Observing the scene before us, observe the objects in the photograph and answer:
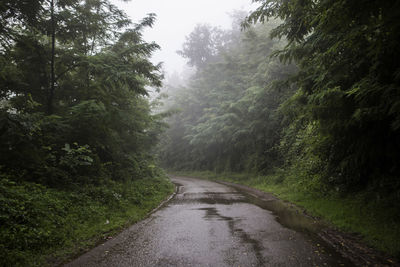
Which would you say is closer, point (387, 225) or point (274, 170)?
point (387, 225)

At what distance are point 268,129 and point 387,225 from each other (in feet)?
47.5

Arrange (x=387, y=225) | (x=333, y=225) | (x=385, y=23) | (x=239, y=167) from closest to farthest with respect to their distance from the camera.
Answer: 1. (x=385, y=23)
2. (x=387, y=225)
3. (x=333, y=225)
4. (x=239, y=167)

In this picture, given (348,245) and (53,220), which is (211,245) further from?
(53,220)

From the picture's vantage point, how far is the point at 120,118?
1112 cm

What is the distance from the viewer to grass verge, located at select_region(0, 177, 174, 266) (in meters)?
4.67

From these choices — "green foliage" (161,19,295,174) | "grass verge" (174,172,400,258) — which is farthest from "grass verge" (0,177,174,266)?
"green foliage" (161,19,295,174)

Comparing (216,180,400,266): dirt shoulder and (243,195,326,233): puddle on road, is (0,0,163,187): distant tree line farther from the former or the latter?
(216,180,400,266): dirt shoulder

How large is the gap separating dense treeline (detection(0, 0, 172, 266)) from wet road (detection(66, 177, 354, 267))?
1.27m

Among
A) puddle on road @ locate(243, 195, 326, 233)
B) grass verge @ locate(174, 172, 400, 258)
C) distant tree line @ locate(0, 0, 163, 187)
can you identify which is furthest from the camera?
distant tree line @ locate(0, 0, 163, 187)

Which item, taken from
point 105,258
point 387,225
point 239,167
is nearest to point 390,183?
point 387,225

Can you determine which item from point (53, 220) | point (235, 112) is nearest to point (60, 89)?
point (53, 220)

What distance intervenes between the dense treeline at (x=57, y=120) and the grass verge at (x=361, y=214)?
22.6 feet

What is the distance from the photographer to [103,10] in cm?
1302

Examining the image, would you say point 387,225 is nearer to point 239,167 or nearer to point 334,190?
point 334,190
